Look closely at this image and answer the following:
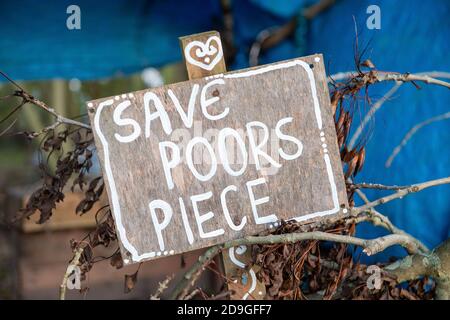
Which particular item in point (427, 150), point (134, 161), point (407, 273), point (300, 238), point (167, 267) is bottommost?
point (167, 267)

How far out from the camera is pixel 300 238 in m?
1.42

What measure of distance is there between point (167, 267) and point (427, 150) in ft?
7.29

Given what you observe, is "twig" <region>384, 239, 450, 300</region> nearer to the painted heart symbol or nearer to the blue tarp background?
the blue tarp background

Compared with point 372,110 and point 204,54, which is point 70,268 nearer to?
Result: point 204,54

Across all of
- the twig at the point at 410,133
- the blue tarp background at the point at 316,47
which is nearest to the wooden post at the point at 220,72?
the blue tarp background at the point at 316,47

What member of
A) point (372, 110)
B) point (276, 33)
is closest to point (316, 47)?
point (276, 33)

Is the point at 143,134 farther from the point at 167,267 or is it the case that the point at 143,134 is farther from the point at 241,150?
the point at 167,267

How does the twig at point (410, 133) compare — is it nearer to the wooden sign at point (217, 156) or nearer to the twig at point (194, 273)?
the wooden sign at point (217, 156)

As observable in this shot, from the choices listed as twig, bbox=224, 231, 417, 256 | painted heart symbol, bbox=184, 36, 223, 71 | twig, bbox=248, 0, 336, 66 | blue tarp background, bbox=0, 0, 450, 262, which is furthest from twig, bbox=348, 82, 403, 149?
twig, bbox=248, 0, 336, 66

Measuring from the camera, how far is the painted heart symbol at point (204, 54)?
4.75 ft

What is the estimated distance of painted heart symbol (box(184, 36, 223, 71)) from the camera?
4.75 feet

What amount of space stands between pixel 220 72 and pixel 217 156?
8.3 inches
